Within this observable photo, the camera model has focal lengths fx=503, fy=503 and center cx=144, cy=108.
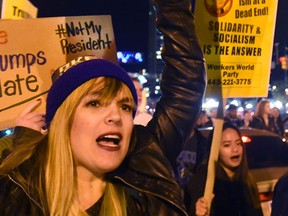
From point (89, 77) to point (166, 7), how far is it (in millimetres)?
663

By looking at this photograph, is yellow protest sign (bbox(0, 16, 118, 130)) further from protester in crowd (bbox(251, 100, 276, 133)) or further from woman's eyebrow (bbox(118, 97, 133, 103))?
protester in crowd (bbox(251, 100, 276, 133))

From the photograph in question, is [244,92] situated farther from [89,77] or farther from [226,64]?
[89,77]

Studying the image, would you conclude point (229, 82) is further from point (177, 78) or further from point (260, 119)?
point (260, 119)

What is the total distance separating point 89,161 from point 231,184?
2816mm

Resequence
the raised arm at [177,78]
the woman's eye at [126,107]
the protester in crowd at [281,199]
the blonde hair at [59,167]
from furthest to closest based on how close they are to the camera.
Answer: the protester in crowd at [281,199], the raised arm at [177,78], the woman's eye at [126,107], the blonde hair at [59,167]

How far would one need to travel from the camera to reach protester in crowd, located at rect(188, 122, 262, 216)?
426 centimetres

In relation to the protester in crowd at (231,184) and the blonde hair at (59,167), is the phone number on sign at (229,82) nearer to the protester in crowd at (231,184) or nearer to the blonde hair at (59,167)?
the protester in crowd at (231,184)

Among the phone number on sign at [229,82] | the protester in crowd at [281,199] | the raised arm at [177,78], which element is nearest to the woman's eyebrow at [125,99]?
the raised arm at [177,78]

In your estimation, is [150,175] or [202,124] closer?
[150,175]

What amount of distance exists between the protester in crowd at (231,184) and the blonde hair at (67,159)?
2318mm

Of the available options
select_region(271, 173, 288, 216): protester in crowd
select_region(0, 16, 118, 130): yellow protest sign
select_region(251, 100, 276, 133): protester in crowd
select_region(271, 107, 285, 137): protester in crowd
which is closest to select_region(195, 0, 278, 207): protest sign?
select_region(271, 173, 288, 216): protester in crowd

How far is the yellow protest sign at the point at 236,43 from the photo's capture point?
3.52m

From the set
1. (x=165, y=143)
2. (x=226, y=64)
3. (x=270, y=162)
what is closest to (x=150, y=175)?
(x=165, y=143)

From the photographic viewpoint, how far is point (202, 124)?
10.5 meters
